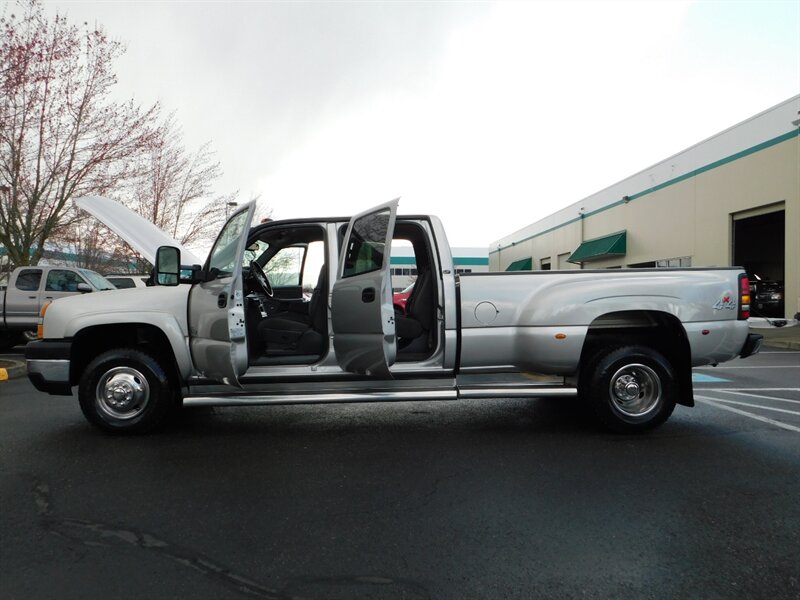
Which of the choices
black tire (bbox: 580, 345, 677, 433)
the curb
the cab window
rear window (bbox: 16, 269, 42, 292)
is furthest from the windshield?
black tire (bbox: 580, 345, 677, 433)

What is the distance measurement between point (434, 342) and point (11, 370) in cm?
772

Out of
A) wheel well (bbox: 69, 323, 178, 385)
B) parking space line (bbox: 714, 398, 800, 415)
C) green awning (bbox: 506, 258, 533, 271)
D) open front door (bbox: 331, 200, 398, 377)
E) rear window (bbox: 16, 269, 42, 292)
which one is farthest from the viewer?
green awning (bbox: 506, 258, 533, 271)

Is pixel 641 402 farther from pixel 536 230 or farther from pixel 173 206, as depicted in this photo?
pixel 536 230

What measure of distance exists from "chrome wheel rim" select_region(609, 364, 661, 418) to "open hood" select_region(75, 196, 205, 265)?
4277mm

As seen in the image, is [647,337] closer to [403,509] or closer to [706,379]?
[403,509]

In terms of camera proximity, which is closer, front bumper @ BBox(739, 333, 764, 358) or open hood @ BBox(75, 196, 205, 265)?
front bumper @ BBox(739, 333, 764, 358)

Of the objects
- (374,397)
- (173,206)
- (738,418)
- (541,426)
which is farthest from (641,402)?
(173,206)

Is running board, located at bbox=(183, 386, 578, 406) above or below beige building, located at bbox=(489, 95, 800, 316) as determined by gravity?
below

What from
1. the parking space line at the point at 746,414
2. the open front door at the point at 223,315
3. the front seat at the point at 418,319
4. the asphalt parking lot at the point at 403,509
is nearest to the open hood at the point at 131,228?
the open front door at the point at 223,315

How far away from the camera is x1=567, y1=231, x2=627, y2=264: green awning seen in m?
24.1

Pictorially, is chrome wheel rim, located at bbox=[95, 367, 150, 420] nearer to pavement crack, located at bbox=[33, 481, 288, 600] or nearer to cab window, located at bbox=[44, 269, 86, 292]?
pavement crack, located at bbox=[33, 481, 288, 600]

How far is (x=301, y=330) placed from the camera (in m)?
4.81

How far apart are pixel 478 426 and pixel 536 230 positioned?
33.0 m

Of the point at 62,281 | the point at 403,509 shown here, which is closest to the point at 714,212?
the point at 403,509
